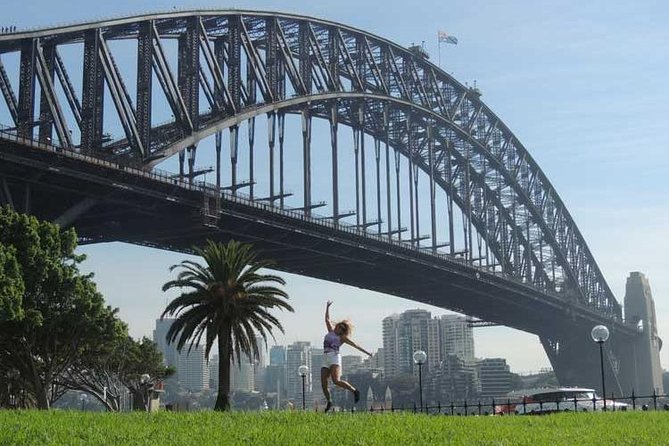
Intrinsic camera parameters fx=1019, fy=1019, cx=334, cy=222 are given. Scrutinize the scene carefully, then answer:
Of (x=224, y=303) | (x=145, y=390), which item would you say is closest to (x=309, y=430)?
(x=224, y=303)

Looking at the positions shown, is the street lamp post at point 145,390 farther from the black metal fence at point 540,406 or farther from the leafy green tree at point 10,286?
the leafy green tree at point 10,286

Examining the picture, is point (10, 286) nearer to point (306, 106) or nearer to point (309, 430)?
point (309, 430)

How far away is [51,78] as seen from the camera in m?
67.0

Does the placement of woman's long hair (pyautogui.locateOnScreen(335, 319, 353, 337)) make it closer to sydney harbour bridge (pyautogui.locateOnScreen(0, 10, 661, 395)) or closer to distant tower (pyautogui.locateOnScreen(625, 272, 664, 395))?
sydney harbour bridge (pyautogui.locateOnScreen(0, 10, 661, 395))

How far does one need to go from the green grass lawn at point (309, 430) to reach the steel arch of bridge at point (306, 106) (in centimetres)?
4431

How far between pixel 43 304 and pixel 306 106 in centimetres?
5204

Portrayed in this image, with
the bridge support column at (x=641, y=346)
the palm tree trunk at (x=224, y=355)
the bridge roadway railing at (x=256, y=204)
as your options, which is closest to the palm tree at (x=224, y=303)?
the palm tree trunk at (x=224, y=355)

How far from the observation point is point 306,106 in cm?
10138

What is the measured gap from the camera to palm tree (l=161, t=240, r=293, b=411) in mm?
46750

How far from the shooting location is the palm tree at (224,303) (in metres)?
46.8

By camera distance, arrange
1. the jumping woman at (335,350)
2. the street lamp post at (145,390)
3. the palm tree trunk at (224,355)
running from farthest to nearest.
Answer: the street lamp post at (145,390), the palm tree trunk at (224,355), the jumping woman at (335,350)

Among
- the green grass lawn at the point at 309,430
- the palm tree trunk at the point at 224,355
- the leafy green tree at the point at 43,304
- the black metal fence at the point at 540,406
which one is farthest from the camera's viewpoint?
the leafy green tree at the point at 43,304

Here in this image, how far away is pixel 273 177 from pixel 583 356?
9721 cm

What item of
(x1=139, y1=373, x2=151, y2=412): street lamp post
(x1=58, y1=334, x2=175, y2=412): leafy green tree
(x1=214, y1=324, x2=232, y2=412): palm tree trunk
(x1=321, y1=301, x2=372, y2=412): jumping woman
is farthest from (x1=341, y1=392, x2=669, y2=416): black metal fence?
(x1=58, y1=334, x2=175, y2=412): leafy green tree
